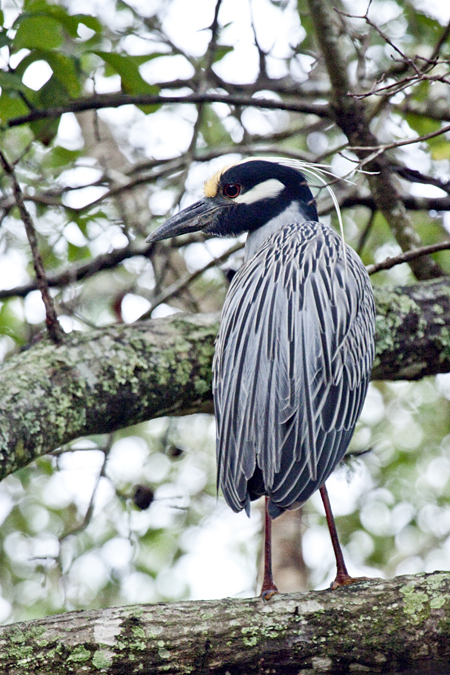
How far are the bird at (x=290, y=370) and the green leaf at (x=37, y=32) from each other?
106cm

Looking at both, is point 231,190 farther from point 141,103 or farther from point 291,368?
point 291,368

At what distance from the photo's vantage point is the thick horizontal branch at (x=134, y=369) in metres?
2.08

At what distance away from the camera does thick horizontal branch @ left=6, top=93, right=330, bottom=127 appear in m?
2.85

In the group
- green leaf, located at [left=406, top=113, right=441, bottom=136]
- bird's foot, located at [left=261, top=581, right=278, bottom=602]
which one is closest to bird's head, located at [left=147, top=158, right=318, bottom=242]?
green leaf, located at [left=406, top=113, right=441, bottom=136]

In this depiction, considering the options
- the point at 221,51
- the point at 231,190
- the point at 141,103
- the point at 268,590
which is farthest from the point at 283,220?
the point at 268,590

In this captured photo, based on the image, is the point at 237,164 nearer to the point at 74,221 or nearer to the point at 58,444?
the point at 74,221

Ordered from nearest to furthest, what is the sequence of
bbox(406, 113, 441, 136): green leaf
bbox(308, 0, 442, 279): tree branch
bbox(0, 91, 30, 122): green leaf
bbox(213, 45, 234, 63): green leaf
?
bbox(0, 91, 30, 122): green leaf, bbox(308, 0, 442, 279): tree branch, bbox(213, 45, 234, 63): green leaf, bbox(406, 113, 441, 136): green leaf

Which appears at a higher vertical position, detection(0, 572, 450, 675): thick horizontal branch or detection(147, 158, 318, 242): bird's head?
detection(147, 158, 318, 242): bird's head

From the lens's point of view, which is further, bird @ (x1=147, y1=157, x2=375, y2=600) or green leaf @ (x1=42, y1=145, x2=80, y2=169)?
green leaf @ (x1=42, y1=145, x2=80, y2=169)

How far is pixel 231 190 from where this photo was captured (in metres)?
2.86

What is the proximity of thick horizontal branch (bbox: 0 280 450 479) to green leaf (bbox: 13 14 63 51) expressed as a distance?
104cm

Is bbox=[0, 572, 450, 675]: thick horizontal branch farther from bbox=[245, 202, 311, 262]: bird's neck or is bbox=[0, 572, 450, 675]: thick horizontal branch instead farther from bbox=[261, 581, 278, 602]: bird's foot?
bbox=[245, 202, 311, 262]: bird's neck

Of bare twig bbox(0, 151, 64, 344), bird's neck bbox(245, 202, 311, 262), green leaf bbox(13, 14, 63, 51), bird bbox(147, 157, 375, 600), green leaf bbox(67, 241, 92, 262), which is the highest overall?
green leaf bbox(67, 241, 92, 262)

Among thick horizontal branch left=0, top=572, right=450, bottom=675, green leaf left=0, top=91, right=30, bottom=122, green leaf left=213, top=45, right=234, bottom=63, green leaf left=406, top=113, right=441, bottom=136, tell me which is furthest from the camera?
green leaf left=406, top=113, right=441, bottom=136
